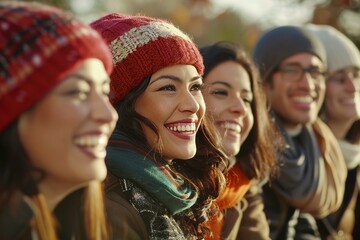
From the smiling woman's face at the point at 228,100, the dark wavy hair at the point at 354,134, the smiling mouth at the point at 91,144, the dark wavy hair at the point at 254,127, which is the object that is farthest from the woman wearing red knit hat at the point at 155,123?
the dark wavy hair at the point at 354,134

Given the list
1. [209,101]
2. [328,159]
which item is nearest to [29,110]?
[209,101]

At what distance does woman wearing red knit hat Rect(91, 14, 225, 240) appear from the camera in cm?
324

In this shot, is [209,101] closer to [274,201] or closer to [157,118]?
[157,118]

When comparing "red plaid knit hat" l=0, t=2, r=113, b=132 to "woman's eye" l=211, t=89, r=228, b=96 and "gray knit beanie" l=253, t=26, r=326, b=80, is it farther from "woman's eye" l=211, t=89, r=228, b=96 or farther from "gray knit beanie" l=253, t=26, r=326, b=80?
"gray knit beanie" l=253, t=26, r=326, b=80

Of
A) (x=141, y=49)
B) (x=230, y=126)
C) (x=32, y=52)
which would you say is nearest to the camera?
(x=32, y=52)

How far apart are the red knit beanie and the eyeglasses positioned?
1885mm

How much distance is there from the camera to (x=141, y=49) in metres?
3.38

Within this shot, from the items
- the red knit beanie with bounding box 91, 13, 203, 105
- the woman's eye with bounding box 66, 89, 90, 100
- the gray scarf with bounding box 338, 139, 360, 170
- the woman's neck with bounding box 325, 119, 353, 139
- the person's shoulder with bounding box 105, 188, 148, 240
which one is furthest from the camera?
the woman's neck with bounding box 325, 119, 353, 139

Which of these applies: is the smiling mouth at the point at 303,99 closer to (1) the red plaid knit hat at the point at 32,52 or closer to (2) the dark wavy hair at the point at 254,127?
(2) the dark wavy hair at the point at 254,127

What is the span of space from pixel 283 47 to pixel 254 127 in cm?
109

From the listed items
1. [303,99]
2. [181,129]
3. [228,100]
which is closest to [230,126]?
[228,100]

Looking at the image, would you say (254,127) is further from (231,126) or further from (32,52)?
(32,52)

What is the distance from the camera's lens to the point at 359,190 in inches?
238

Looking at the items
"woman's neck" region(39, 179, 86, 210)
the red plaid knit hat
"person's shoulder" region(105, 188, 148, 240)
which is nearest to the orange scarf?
"person's shoulder" region(105, 188, 148, 240)
